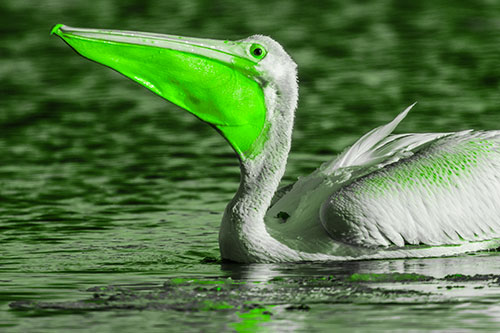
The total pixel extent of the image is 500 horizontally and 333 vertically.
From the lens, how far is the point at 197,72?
7.31 meters

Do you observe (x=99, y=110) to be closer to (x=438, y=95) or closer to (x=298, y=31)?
(x=438, y=95)

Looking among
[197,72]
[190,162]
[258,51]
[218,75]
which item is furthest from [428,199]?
[190,162]

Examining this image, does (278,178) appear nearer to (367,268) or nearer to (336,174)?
(336,174)

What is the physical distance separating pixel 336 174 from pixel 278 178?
555mm

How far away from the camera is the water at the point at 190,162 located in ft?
19.3

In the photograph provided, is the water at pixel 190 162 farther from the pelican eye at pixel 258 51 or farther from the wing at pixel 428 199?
the pelican eye at pixel 258 51

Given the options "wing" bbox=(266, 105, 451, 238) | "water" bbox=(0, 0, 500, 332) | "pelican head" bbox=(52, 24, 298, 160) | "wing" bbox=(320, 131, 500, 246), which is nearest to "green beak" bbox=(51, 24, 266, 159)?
"pelican head" bbox=(52, 24, 298, 160)

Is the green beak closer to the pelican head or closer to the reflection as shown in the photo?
the pelican head

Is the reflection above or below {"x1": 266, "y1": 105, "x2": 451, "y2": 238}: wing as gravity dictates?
below

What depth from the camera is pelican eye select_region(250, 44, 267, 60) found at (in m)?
7.41

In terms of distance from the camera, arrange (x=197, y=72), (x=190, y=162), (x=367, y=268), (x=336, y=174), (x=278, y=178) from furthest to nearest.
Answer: (x=190, y=162) < (x=336, y=174) < (x=278, y=178) < (x=197, y=72) < (x=367, y=268)

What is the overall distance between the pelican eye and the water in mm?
1217

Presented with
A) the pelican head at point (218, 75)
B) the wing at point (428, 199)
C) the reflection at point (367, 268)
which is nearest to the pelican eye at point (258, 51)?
the pelican head at point (218, 75)

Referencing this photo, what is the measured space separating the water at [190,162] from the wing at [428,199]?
0.20 metres
